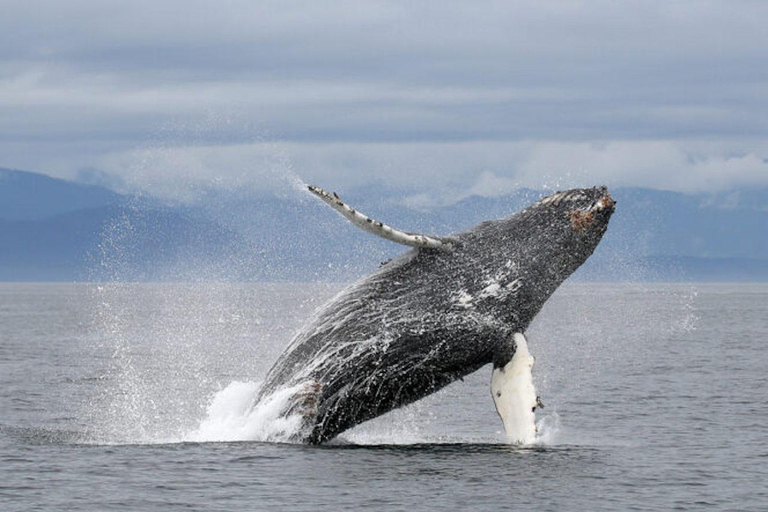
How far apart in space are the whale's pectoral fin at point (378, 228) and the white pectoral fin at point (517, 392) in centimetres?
173

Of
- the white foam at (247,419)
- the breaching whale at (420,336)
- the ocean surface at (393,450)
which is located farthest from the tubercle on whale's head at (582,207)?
the white foam at (247,419)

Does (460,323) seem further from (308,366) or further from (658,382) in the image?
(658,382)

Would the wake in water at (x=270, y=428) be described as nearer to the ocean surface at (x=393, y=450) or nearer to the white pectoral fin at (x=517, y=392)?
the ocean surface at (x=393, y=450)

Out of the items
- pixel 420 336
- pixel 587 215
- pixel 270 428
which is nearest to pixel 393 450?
pixel 270 428

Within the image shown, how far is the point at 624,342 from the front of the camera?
64312mm

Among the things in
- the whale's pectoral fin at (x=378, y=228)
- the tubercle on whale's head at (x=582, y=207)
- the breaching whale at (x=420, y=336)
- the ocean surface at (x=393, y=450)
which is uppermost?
the tubercle on whale's head at (x=582, y=207)

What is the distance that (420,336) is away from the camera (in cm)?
1823

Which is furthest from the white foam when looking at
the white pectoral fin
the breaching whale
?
the white pectoral fin

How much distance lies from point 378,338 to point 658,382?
18.9 meters

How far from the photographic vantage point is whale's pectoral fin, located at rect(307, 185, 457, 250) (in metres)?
16.9

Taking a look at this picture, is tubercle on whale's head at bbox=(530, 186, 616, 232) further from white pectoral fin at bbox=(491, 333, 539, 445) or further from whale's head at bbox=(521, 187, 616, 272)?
white pectoral fin at bbox=(491, 333, 539, 445)

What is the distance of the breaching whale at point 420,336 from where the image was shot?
18.2 m

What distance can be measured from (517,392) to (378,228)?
3092mm

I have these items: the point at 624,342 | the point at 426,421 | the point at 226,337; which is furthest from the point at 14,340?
the point at 426,421
